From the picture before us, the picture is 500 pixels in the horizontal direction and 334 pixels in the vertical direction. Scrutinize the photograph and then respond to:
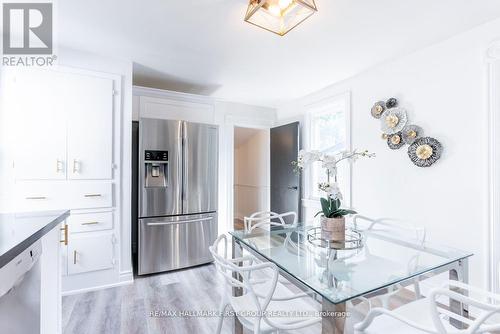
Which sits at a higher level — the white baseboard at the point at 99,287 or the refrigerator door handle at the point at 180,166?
the refrigerator door handle at the point at 180,166

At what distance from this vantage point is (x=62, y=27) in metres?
2.04

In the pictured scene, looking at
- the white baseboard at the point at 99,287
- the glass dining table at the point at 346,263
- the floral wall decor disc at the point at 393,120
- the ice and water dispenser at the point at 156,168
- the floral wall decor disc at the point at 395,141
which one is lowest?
the white baseboard at the point at 99,287

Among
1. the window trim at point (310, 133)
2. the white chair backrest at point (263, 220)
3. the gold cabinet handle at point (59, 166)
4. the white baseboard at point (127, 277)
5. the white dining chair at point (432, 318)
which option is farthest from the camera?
the window trim at point (310, 133)

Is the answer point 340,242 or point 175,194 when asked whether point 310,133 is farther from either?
point 340,242

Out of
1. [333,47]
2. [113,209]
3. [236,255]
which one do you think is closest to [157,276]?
[113,209]

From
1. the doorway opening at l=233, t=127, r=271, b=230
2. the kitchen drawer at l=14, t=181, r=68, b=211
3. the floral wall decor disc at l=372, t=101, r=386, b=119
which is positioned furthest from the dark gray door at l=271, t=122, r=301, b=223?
the kitchen drawer at l=14, t=181, r=68, b=211

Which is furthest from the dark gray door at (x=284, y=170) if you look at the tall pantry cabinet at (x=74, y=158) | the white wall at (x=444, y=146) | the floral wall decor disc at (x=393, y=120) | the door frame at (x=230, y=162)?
the tall pantry cabinet at (x=74, y=158)

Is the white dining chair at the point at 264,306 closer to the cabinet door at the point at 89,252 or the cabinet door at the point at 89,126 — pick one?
the cabinet door at the point at 89,252

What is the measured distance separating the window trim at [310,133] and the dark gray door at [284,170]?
0.16m

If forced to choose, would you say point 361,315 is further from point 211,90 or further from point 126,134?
point 211,90

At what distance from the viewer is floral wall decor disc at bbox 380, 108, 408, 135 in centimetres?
244

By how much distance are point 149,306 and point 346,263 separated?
5.84ft

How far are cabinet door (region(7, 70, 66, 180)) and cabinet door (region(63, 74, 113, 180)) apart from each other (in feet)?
0.24

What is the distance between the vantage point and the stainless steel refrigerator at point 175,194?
2768 millimetres
